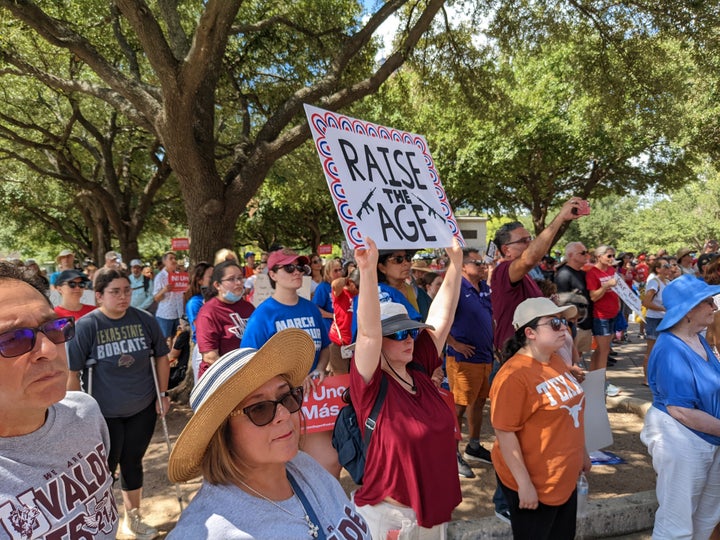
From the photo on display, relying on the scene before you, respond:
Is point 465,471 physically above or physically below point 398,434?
below

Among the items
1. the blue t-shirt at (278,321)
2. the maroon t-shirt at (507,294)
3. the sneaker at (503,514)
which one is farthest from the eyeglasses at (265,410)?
the maroon t-shirt at (507,294)

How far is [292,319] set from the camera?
3.67m

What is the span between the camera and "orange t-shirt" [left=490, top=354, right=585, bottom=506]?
2.50 m

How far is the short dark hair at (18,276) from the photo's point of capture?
153 cm

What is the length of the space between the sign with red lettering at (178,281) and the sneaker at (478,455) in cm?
544

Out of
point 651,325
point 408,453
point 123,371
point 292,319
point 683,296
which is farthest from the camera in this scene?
point 651,325

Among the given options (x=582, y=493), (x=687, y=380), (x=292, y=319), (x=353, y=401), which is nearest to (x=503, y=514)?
(x=582, y=493)

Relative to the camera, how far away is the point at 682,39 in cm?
713

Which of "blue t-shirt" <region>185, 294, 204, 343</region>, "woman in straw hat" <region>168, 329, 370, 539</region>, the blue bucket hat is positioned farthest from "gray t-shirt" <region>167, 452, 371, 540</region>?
"blue t-shirt" <region>185, 294, 204, 343</region>

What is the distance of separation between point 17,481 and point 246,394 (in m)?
0.73

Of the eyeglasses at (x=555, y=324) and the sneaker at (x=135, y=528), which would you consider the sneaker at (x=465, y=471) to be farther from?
the sneaker at (x=135, y=528)

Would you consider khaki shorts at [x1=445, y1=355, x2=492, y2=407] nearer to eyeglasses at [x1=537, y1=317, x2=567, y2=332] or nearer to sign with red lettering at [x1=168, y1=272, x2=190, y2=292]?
eyeglasses at [x1=537, y1=317, x2=567, y2=332]

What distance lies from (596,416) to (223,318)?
314 centimetres

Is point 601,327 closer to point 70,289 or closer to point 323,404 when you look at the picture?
point 323,404
